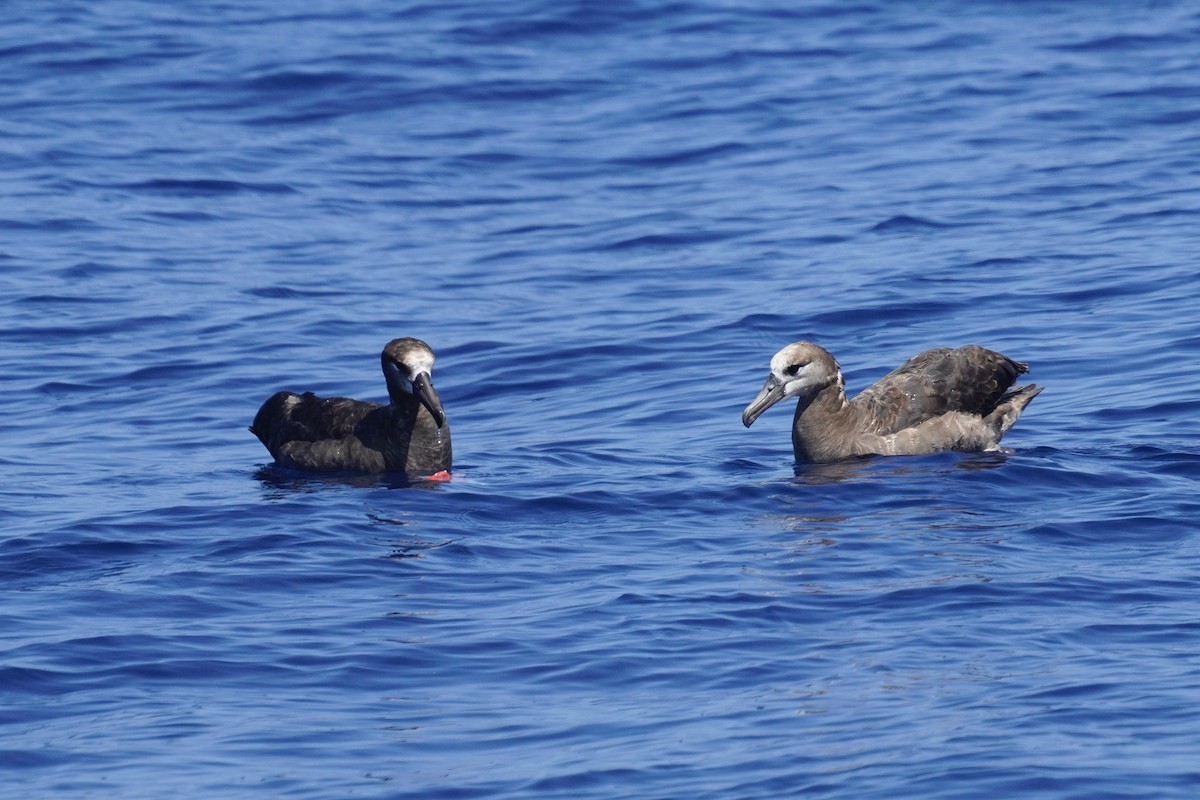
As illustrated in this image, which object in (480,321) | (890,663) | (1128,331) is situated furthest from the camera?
(480,321)

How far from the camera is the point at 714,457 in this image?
1582 centimetres

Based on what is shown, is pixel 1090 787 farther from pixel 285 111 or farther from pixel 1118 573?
pixel 285 111

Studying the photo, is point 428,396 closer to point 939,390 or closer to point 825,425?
point 825,425

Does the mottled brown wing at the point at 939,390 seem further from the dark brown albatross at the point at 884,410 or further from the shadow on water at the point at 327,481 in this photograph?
the shadow on water at the point at 327,481

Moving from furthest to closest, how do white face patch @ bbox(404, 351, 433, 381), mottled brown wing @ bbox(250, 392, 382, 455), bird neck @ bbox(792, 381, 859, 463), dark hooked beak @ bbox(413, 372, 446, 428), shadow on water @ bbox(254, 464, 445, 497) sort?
mottled brown wing @ bbox(250, 392, 382, 455) < bird neck @ bbox(792, 381, 859, 463) < white face patch @ bbox(404, 351, 433, 381) < shadow on water @ bbox(254, 464, 445, 497) < dark hooked beak @ bbox(413, 372, 446, 428)

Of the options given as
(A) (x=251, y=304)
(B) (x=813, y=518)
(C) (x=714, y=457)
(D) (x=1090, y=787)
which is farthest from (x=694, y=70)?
(D) (x=1090, y=787)

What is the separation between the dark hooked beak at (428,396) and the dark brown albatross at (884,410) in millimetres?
2313

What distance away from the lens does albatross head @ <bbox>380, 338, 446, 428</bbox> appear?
15109 millimetres

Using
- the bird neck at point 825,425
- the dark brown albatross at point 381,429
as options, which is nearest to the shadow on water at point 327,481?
the dark brown albatross at point 381,429

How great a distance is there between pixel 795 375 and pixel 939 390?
1154 millimetres

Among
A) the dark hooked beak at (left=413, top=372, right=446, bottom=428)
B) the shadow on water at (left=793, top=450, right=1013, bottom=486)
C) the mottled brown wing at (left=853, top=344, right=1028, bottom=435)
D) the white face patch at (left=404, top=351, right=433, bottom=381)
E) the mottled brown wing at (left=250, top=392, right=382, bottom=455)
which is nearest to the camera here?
the shadow on water at (left=793, top=450, right=1013, bottom=486)

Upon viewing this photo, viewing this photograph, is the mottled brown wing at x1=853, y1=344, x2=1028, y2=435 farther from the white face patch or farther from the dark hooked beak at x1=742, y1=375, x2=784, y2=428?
the white face patch

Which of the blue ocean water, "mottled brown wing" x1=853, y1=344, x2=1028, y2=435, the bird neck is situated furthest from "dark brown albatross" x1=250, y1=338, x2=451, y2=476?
"mottled brown wing" x1=853, y1=344, x2=1028, y2=435

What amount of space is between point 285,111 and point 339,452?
52.6 ft
